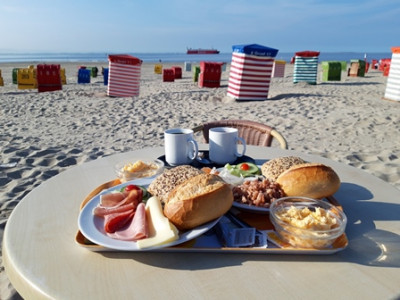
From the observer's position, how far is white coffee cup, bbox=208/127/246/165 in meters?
1.57

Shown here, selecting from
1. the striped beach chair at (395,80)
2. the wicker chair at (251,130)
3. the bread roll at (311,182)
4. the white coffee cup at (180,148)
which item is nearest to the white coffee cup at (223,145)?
the white coffee cup at (180,148)

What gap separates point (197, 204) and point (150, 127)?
5636mm

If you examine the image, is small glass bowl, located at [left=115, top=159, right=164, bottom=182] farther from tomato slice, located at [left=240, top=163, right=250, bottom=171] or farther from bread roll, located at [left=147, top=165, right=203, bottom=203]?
tomato slice, located at [left=240, top=163, right=250, bottom=171]

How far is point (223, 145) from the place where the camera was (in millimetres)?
1593

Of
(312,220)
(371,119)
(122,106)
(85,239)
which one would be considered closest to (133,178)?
(85,239)

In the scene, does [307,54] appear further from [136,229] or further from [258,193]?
[136,229]

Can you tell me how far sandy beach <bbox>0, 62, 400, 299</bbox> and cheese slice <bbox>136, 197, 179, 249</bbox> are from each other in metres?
1.61

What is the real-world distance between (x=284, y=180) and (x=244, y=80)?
27.9ft

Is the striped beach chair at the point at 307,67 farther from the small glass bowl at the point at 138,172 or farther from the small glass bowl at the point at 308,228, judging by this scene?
the small glass bowl at the point at 308,228

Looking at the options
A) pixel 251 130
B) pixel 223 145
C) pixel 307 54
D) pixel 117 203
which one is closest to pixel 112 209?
pixel 117 203

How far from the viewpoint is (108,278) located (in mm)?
836

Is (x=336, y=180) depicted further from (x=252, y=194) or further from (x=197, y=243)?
(x=197, y=243)

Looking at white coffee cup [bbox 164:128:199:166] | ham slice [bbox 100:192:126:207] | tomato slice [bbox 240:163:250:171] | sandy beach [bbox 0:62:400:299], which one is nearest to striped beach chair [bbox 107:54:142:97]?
sandy beach [bbox 0:62:400:299]

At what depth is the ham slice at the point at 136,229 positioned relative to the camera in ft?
3.04
